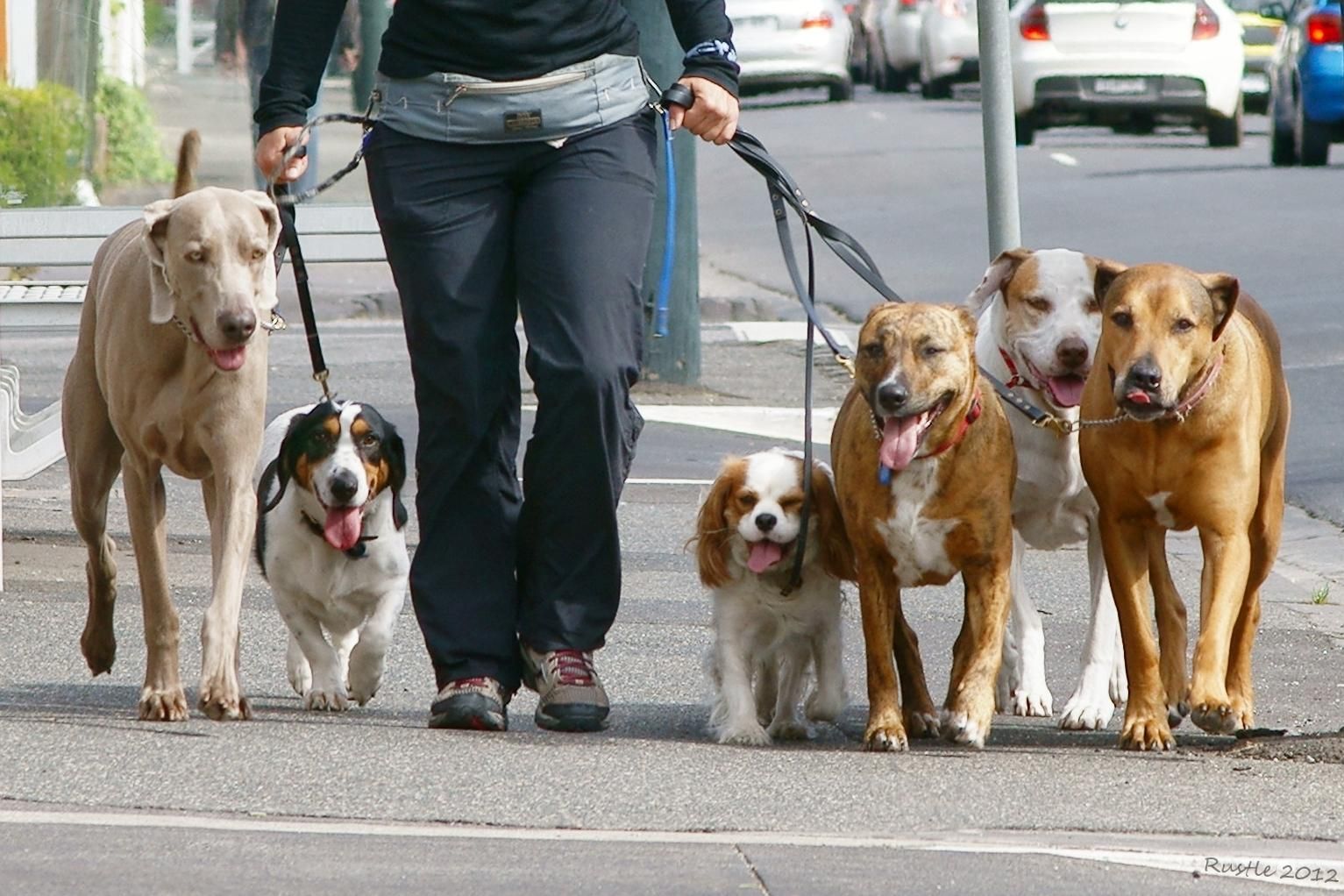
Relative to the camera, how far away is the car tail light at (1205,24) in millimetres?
25453

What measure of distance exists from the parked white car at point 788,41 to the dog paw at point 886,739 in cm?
2727

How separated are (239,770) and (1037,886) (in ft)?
5.79

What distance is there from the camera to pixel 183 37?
38.2ft

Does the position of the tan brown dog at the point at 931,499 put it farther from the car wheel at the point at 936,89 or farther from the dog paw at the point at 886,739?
the car wheel at the point at 936,89

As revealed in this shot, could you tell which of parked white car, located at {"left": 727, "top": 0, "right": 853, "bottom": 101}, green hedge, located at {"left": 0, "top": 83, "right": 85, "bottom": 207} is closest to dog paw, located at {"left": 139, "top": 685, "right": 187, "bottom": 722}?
green hedge, located at {"left": 0, "top": 83, "right": 85, "bottom": 207}

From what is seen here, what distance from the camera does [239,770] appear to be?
531 cm

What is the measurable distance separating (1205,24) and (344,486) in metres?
20.7

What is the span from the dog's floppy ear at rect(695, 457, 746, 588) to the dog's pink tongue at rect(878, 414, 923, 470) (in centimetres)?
55

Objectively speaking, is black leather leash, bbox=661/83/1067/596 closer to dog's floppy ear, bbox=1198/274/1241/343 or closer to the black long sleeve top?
the black long sleeve top

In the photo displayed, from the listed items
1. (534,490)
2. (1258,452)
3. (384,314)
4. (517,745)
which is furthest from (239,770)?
(384,314)

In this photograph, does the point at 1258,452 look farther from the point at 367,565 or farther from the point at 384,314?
the point at 384,314

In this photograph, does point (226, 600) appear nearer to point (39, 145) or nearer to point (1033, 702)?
point (1033, 702)

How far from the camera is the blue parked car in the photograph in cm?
2262

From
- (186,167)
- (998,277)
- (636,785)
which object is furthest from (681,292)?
(636,785)
